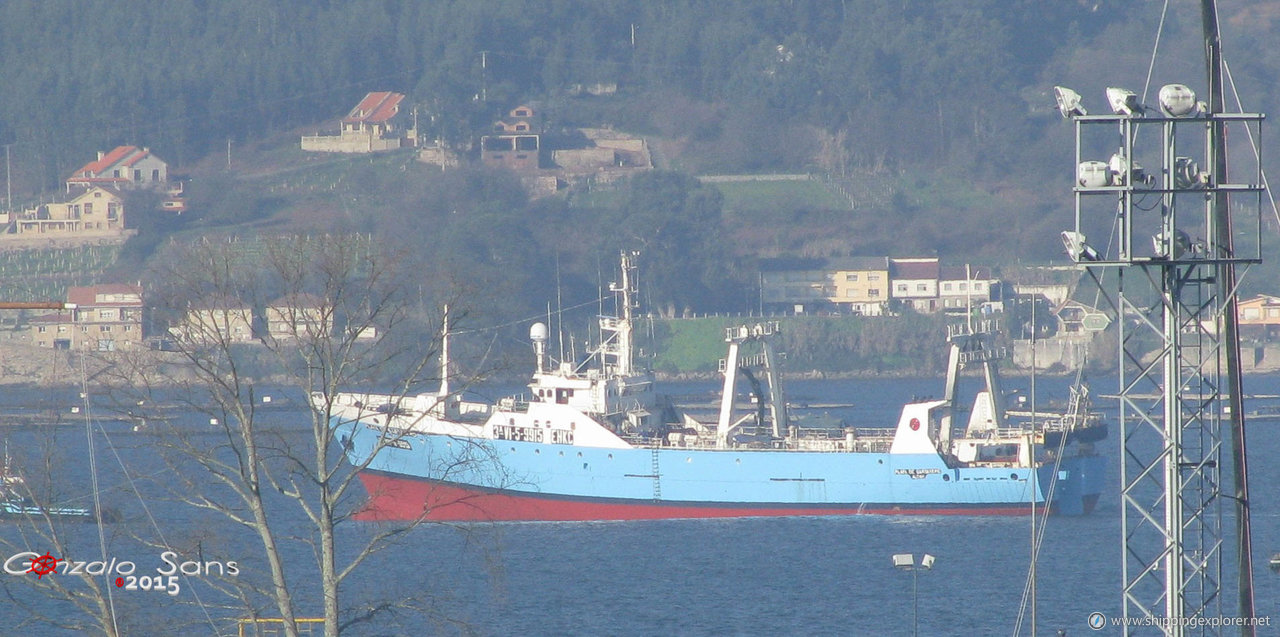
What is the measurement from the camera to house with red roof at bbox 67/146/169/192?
134 metres

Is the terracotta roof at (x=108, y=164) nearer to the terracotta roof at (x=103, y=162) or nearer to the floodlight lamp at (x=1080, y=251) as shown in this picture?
the terracotta roof at (x=103, y=162)

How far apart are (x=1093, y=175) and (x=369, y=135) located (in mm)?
138574

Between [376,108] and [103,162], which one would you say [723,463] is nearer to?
[103,162]

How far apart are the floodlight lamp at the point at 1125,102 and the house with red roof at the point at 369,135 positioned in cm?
13530

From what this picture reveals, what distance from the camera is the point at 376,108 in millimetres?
156500

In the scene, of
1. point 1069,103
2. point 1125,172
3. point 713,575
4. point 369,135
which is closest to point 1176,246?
point 1125,172

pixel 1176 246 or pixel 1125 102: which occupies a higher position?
pixel 1125 102

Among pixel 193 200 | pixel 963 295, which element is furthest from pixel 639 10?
pixel 963 295

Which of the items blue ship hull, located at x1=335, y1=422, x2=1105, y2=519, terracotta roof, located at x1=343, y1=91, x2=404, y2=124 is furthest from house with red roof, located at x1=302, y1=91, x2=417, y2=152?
blue ship hull, located at x1=335, y1=422, x2=1105, y2=519

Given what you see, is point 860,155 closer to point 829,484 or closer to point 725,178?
point 725,178

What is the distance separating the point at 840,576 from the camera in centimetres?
3438

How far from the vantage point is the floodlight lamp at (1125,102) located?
14039mm

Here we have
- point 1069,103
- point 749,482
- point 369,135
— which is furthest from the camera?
point 369,135

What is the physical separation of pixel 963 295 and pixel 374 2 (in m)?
93.9
